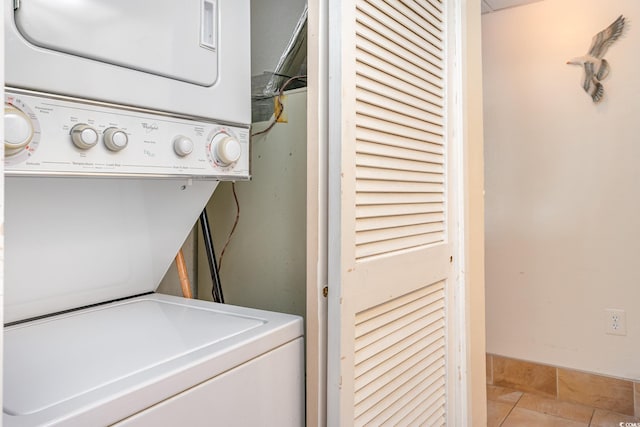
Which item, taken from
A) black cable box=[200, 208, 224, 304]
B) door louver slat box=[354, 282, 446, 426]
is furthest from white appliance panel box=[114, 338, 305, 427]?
black cable box=[200, 208, 224, 304]

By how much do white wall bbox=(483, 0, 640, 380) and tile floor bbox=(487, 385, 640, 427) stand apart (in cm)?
23

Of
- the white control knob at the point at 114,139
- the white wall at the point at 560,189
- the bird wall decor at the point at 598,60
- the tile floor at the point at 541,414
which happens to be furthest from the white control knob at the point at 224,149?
the bird wall decor at the point at 598,60

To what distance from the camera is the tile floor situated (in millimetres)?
2551

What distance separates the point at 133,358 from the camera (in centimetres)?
93

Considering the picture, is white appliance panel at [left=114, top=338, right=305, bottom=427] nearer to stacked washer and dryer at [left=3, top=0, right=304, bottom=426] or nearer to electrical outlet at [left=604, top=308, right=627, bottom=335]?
stacked washer and dryer at [left=3, top=0, right=304, bottom=426]

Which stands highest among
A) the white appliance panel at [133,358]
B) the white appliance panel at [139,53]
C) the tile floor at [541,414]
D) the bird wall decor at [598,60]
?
the bird wall decor at [598,60]

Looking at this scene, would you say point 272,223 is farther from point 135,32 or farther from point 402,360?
point 135,32

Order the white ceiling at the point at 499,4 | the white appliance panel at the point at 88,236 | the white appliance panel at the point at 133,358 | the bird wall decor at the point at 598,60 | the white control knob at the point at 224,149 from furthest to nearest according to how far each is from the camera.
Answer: the white ceiling at the point at 499,4
the bird wall decor at the point at 598,60
the white control knob at the point at 224,149
the white appliance panel at the point at 88,236
the white appliance panel at the point at 133,358

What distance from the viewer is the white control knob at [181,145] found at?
3.59 ft

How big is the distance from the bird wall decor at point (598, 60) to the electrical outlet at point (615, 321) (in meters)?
1.22

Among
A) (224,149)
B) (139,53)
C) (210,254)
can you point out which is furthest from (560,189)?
(139,53)

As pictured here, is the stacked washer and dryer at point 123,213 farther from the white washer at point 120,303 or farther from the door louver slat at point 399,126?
the door louver slat at point 399,126

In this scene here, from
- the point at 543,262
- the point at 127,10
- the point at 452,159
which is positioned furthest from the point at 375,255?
the point at 543,262

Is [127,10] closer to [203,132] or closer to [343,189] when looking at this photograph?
[203,132]
